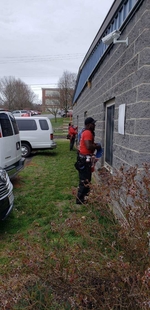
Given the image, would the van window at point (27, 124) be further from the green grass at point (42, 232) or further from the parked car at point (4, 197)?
the parked car at point (4, 197)

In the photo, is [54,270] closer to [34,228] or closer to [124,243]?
[124,243]

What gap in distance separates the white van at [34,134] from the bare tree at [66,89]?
3553 cm

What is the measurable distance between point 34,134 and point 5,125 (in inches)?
230

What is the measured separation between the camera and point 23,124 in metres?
11.3

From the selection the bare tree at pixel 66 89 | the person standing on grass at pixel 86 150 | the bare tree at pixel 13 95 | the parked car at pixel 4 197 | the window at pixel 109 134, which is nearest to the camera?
the parked car at pixel 4 197

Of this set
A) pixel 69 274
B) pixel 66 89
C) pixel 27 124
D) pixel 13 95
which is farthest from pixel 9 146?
pixel 13 95

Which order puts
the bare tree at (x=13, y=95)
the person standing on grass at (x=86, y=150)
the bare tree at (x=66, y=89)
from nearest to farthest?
1. the person standing on grass at (x=86, y=150)
2. the bare tree at (x=66, y=89)
3. the bare tree at (x=13, y=95)

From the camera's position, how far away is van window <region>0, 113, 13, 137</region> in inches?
208

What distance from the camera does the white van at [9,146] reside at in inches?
202

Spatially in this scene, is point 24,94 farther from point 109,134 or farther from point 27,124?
point 109,134

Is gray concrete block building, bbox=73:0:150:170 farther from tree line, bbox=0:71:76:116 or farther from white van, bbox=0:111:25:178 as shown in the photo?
tree line, bbox=0:71:76:116

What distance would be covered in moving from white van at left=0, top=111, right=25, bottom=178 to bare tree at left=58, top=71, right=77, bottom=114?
41.0 metres

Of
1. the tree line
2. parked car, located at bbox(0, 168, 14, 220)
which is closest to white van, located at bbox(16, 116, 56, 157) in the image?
parked car, located at bbox(0, 168, 14, 220)

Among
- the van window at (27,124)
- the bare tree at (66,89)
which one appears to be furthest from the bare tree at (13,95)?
the van window at (27,124)
